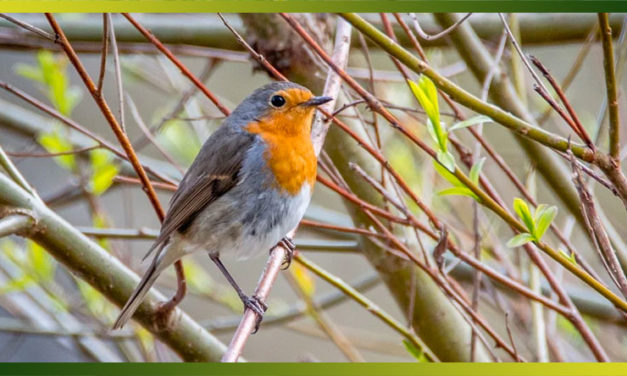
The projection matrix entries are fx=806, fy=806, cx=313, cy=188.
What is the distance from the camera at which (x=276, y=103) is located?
221 cm

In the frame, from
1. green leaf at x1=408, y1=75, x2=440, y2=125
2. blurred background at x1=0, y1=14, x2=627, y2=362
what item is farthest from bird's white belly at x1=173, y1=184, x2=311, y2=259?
Result: green leaf at x1=408, y1=75, x2=440, y2=125

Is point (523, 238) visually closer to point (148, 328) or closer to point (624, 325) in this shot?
point (148, 328)

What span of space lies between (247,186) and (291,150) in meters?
0.18

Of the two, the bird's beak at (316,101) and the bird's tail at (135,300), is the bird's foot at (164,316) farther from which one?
the bird's beak at (316,101)

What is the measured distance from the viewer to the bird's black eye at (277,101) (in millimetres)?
2188

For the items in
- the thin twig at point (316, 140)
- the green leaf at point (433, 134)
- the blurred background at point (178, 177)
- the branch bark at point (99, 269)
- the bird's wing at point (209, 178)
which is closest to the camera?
the green leaf at point (433, 134)

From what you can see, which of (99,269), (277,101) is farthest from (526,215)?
(99,269)

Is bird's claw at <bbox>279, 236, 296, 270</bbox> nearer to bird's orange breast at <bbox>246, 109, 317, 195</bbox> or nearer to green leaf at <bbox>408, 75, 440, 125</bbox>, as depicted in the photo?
bird's orange breast at <bbox>246, 109, 317, 195</bbox>

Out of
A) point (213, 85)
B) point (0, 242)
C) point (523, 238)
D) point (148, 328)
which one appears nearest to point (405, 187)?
point (523, 238)

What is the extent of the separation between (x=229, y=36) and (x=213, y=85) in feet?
6.66

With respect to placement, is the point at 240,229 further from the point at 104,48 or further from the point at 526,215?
the point at 526,215

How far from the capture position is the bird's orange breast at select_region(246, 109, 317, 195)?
212cm

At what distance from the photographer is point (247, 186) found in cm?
224

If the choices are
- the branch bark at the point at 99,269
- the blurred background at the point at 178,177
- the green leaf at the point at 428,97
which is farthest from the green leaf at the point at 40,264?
the green leaf at the point at 428,97
